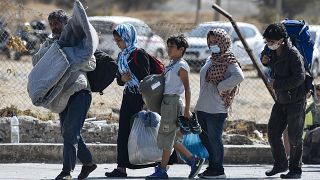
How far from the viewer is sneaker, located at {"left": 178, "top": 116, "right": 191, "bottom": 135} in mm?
10328

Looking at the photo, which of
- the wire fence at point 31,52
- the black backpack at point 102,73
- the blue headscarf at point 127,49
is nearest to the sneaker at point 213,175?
the blue headscarf at point 127,49

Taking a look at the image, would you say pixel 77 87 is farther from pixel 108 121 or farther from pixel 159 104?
pixel 108 121

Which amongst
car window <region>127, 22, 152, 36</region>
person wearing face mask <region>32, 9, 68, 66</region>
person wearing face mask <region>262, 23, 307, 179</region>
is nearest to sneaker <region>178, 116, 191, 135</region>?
person wearing face mask <region>262, 23, 307, 179</region>

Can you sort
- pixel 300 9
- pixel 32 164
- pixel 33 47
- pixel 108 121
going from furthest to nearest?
pixel 300 9 < pixel 33 47 < pixel 108 121 < pixel 32 164

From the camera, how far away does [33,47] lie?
1452 centimetres

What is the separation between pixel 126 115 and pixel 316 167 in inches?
110

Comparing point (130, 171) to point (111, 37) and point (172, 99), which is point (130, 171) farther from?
point (111, 37)

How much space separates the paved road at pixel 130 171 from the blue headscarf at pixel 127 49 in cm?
104

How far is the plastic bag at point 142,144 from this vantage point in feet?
35.1

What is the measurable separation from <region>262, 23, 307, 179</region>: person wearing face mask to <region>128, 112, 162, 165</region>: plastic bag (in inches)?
50.2

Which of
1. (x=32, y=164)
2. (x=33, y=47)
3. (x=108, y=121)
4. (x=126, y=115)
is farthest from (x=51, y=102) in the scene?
(x=33, y=47)

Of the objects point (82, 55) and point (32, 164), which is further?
point (32, 164)

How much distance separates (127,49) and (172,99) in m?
0.76

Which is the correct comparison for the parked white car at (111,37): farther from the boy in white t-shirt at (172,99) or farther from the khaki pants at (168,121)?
the khaki pants at (168,121)
